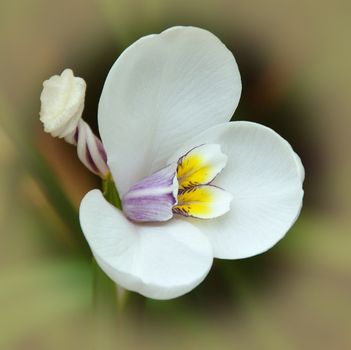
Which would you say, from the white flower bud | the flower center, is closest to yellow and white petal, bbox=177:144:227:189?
the flower center

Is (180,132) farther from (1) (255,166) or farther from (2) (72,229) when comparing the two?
(2) (72,229)

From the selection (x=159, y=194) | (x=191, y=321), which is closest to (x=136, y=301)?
(x=191, y=321)

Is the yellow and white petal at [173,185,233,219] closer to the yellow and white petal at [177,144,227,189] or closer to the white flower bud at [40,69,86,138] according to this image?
the yellow and white petal at [177,144,227,189]

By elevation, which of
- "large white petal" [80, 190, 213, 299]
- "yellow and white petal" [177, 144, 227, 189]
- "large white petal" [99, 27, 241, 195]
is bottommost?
"large white petal" [80, 190, 213, 299]

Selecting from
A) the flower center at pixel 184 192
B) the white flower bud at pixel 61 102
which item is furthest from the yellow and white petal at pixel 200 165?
the white flower bud at pixel 61 102

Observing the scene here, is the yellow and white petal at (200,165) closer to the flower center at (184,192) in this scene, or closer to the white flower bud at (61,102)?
the flower center at (184,192)

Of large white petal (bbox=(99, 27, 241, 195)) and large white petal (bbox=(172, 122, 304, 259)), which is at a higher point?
large white petal (bbox=(99, 27, 241, 195))

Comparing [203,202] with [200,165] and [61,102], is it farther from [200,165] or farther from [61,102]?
[61,102]
